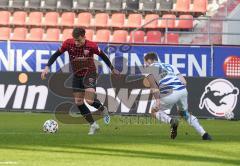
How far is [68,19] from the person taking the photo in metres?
33.5

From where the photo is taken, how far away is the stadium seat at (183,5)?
32469mm

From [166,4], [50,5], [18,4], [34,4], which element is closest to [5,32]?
[18,4]

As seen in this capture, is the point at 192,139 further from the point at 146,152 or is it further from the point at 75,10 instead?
the point at 75,10

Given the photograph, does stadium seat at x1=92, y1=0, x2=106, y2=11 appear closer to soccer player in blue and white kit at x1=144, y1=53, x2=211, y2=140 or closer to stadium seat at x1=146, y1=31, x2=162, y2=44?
stadium seat at x1=146, y1=31, x2=162, y2=44

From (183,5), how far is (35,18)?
6.51m

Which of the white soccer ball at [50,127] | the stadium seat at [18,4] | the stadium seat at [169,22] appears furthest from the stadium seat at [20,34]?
the white soccer ball at [50,127]

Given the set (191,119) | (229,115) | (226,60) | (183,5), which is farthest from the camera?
(183,5)

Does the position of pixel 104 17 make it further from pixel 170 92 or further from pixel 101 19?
pixel 170 92

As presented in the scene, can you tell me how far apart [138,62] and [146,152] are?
37.7ft

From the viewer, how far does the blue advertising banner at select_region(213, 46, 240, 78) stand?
2403cm

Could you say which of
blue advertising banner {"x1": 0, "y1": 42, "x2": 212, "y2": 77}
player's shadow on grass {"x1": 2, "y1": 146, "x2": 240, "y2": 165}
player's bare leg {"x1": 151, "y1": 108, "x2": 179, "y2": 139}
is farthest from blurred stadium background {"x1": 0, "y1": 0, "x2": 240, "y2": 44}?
player's shadow on grass {"x1": 2, "y1": 146, "x2": 240, "y2": 165}

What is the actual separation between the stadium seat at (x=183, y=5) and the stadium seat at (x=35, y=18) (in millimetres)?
6046

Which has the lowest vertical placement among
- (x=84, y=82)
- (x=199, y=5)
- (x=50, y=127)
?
(x=50, y=127)

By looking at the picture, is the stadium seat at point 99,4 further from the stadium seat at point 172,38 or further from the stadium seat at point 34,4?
the stadium seat at point 172,38
